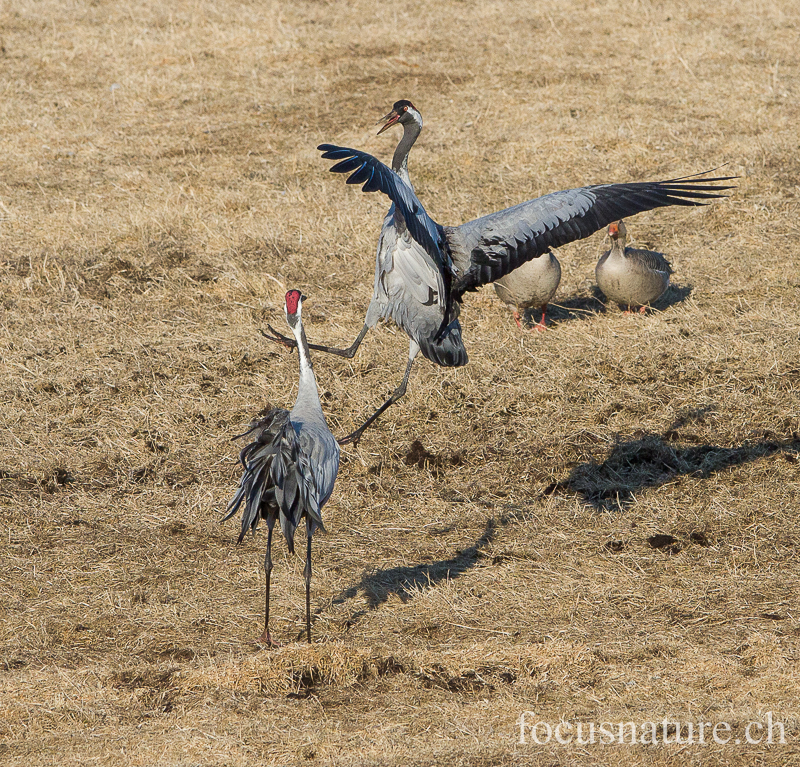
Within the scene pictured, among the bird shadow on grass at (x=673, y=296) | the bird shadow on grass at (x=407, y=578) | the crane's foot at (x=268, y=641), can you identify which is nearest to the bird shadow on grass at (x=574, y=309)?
the bird shadow on grass at (x=673, y=296)

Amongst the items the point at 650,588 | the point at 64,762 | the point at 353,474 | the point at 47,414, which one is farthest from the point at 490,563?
the point at 47,414

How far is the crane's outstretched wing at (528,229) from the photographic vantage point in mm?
6082

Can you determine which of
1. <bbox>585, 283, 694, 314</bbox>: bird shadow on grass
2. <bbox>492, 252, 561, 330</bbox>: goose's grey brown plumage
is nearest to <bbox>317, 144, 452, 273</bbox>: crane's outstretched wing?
<bbox>492, 252, 561, 330</bbox>: goose's grey brown plumage

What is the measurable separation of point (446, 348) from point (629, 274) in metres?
2.79

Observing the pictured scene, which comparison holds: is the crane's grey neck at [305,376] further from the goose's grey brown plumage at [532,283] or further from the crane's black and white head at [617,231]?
the crane's black and white head at [617,231]

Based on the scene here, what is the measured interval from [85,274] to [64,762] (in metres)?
5.93

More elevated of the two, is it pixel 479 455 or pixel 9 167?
pixel 9 167

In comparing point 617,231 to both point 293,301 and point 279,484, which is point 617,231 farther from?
point 279,484

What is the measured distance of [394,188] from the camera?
5102mm

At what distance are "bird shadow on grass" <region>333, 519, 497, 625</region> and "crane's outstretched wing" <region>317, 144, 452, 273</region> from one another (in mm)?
1614

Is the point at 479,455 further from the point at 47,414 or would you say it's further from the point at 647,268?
the point at 47,414

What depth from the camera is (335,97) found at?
1380 cm

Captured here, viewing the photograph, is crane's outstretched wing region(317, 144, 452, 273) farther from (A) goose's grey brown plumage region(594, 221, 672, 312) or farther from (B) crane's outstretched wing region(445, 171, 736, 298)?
(A) goose's grey brown plumage region(594, 221, 672, 312)
